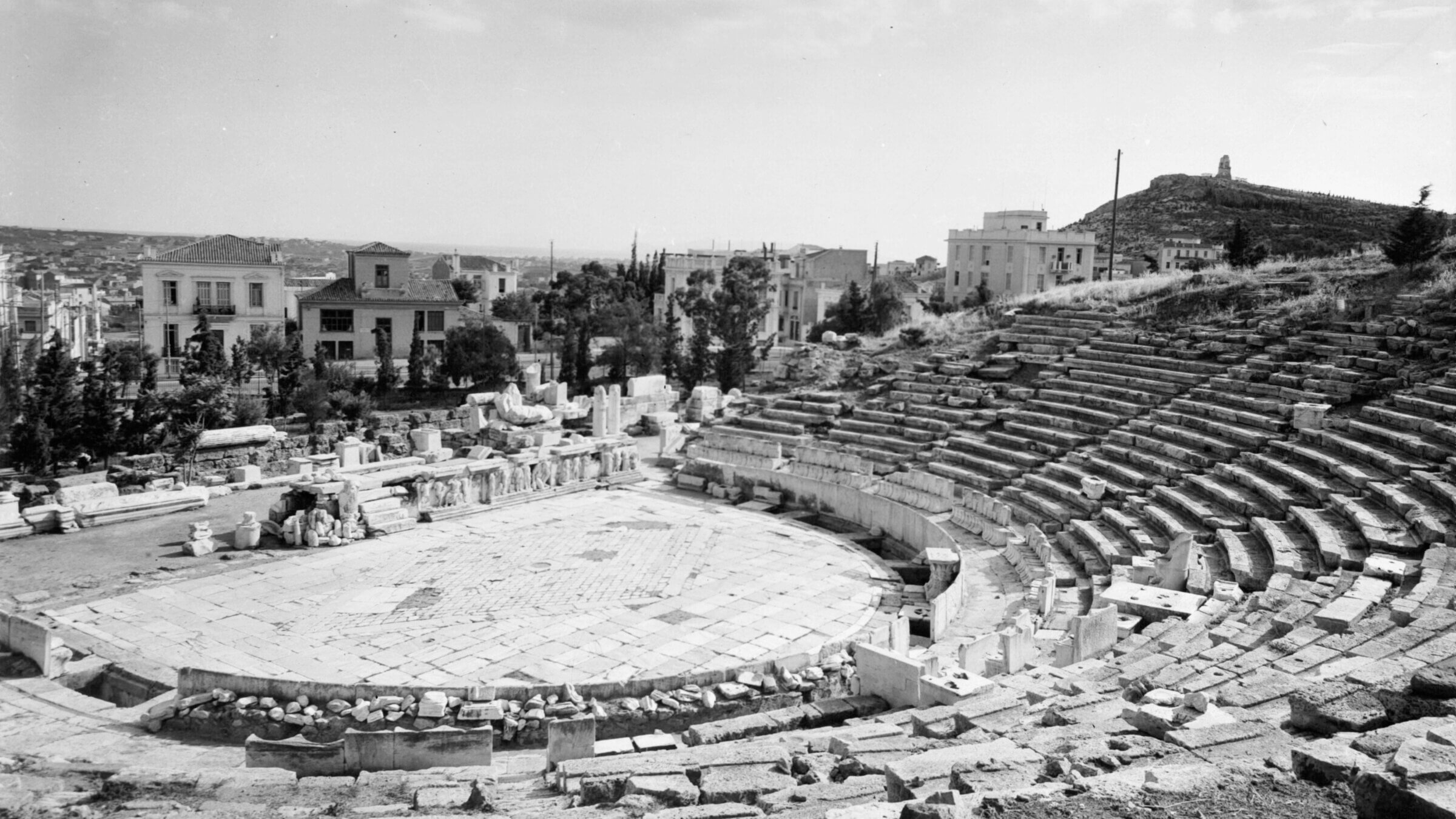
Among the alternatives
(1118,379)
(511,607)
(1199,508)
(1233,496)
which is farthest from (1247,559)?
(511,607)

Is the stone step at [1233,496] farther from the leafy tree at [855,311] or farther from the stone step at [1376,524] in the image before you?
the leafy tree at [855,311]

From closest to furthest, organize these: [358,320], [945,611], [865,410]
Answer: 1. [945,611]
2. [865,410]
3. [358,320]

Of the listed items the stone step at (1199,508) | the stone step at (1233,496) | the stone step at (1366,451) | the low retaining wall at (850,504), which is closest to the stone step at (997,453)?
the low retaining wall at (850,504)

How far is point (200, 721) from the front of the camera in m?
10.3

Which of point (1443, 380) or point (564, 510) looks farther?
point (564, 510)

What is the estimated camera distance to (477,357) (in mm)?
34406

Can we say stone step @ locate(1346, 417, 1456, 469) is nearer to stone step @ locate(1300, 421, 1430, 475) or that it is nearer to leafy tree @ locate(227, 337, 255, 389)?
stone step @ locate(1300, 421, 1430, 475)

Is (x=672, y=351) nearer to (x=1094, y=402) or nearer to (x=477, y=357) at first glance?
(x=477, y=357)

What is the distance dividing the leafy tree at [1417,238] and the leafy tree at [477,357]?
984 inches

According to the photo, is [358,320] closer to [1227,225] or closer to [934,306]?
[934,306]

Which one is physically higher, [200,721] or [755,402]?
[755,402]

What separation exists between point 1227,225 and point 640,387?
105ft

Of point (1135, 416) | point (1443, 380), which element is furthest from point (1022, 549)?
point (1443, 380)

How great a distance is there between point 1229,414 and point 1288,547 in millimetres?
5567
